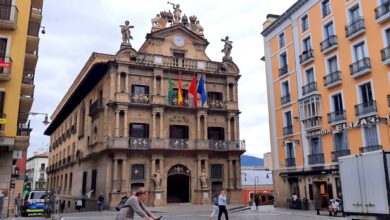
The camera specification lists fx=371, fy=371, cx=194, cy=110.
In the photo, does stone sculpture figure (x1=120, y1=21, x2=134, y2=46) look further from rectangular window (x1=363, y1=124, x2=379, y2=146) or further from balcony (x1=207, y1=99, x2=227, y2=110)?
rectangular window (x1=363, y1=124, x2=379, y2=146)

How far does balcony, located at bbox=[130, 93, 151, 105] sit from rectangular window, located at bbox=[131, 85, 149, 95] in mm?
484

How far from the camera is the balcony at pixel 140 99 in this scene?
1294 inches

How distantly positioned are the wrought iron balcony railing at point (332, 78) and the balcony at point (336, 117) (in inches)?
88.2

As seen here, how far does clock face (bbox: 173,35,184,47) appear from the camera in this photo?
120 feet

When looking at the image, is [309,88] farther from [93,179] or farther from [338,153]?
[93,179]

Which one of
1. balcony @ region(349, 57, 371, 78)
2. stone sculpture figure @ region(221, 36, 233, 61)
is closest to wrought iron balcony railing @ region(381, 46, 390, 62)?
balcony @ region(349, 57, 371, 78)

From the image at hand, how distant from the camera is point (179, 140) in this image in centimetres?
3353

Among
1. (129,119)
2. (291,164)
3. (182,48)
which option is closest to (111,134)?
(129,119)

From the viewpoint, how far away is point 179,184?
111 feet

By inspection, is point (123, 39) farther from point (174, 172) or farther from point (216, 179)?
point (216, 179)

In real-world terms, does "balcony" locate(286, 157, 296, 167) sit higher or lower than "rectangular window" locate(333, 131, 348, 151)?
lower

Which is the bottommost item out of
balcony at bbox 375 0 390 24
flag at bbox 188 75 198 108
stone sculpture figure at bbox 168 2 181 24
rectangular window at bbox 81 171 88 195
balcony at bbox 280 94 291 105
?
rectangular window at bbox 81 171 88 195

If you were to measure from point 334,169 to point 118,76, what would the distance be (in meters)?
19.1

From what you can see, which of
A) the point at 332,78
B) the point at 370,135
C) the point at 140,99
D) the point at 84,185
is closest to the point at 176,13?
the point at 140,99
